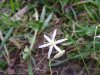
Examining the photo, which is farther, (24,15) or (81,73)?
(24,15)

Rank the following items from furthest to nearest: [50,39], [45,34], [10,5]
→ [10,5] < [45,34] < [50,39]

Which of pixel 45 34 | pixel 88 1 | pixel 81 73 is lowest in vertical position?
pixel 81 73

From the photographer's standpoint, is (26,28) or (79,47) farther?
(26,28)

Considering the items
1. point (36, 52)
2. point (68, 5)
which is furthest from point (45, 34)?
point (68, 5)

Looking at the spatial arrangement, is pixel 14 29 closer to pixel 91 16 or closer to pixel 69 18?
pixel 69 18

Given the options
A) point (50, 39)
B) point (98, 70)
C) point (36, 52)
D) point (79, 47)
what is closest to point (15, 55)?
point (36, 52)

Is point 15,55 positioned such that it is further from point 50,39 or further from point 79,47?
point 79,47

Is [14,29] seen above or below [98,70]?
above

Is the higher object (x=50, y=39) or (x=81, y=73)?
(x=50, y=39)

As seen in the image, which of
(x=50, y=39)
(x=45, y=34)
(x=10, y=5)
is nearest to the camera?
(x=50, y=39)
